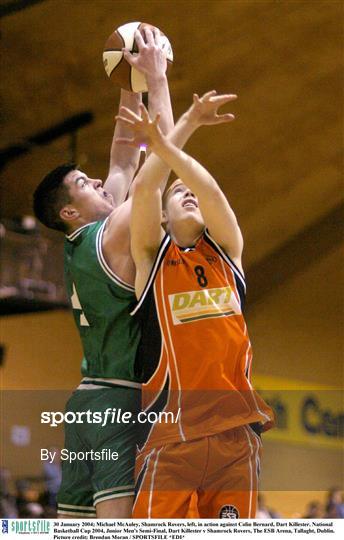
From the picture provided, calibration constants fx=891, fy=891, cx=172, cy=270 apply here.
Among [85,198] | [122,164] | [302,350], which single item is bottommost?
[85,198]

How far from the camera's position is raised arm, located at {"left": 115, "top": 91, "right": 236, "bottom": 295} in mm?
3188

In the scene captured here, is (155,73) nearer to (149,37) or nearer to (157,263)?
(149,37)

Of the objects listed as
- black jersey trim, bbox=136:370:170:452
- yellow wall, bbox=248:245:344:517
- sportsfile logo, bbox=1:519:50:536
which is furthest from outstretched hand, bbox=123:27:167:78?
yellow wall, bbox=248:245:344:517

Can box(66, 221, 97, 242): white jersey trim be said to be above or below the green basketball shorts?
above

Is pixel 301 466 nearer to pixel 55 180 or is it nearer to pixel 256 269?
pixel 256 269

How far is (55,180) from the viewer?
12.7ft

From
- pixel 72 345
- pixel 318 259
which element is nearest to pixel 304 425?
pixel 318 259

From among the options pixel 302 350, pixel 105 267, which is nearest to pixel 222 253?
pixel 105 267

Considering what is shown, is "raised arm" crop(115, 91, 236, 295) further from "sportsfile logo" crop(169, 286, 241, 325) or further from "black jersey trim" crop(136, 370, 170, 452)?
"black jersey trim" crop(136, 370, 170, 452)

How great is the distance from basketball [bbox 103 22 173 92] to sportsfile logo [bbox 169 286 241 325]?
1010 mm

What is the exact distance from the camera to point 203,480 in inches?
125

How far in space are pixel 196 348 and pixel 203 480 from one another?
0.47m

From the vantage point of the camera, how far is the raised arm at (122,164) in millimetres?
4102

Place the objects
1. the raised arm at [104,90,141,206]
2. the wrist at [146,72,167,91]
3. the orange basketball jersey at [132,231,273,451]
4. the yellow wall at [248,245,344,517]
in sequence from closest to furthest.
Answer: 1. the orange basketball jersey at [132,231,273,451]
2. the wrist at [146,72,167,91]
3. the raised arm at [104,90,141,206]
4. the yellow wall at [248,245,344,517]
